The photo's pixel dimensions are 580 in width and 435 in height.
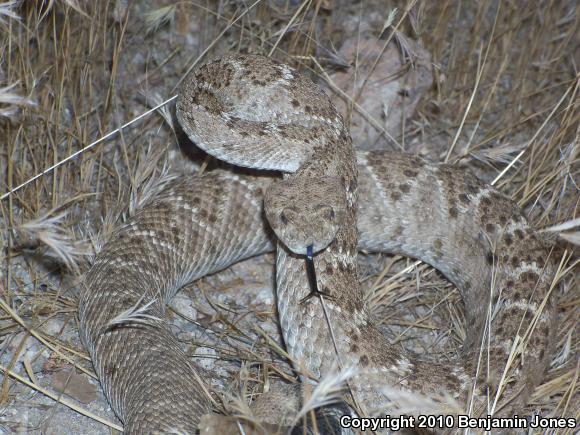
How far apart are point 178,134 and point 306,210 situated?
167 centimetres

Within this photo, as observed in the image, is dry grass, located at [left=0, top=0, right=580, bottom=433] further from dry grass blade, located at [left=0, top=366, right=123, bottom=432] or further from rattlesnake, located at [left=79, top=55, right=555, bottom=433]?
rattlesnake, located at [left=79, top=55, right=555, bottom=433]

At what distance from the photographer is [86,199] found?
14.2ft

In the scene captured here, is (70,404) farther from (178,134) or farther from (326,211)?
(178,134)

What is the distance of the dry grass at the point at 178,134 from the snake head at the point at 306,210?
0.62m

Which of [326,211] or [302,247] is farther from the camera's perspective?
[326,211]

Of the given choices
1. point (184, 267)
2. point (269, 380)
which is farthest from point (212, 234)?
point (269, 380)

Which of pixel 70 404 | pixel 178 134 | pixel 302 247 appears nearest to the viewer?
pixel 70 404

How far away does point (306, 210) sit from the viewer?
362 centimetres

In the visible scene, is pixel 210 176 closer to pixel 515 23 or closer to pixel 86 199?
pixel 86 199

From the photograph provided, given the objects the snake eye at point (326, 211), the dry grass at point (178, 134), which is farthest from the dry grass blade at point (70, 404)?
the snake eye at point (326, 211)

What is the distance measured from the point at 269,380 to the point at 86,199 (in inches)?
68.0

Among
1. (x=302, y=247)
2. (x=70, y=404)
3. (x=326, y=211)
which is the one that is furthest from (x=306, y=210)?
(x=70, y=404)

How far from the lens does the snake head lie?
3.54 m

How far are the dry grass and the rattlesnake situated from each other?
182 mm
